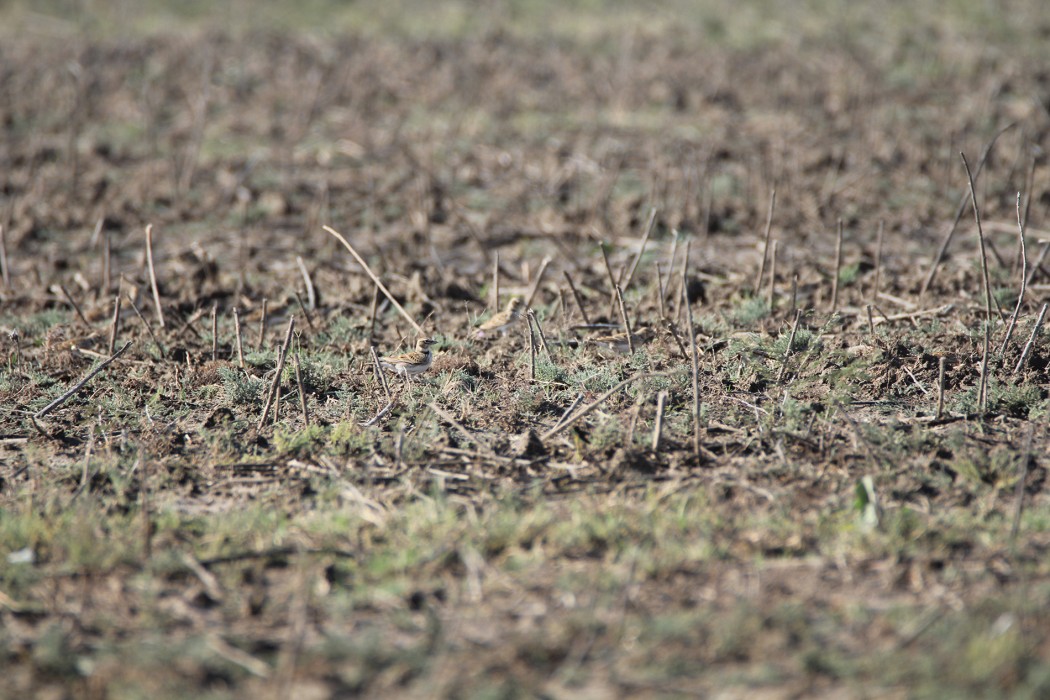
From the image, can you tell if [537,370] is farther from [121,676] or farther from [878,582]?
[121,676]

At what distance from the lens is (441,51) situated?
546 inches

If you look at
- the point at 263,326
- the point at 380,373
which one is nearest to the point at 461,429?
the point at 380,373

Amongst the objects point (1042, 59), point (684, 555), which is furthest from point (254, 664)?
point (1042, 59)

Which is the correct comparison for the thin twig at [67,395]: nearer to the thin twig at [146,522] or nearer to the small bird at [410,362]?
the thin twig at [146,522]

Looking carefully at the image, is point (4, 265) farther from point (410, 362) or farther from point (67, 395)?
point (410, 362)

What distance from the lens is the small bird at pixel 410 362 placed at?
586 centimetres

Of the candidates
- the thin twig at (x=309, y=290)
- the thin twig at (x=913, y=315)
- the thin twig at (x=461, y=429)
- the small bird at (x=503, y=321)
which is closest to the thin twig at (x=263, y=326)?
the thin twig at (x=309, y=290)

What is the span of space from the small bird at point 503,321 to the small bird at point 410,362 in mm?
603

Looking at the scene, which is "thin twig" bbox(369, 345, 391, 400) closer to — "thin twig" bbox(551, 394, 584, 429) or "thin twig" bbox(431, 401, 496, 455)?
"thin twig" bbox(431, 401, 496, 455)

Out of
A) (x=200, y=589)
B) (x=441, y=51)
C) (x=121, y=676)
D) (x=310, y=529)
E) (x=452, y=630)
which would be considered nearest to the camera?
(x=121, y=676)

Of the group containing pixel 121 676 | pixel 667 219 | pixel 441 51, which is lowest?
pixel 121 676

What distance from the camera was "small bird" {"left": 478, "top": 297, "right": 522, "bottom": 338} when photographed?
6.50 meters

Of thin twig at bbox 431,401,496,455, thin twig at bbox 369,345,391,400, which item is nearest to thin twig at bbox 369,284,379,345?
thin twig at bbox 369,345,391,400

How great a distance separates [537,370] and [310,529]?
1.94 meters
